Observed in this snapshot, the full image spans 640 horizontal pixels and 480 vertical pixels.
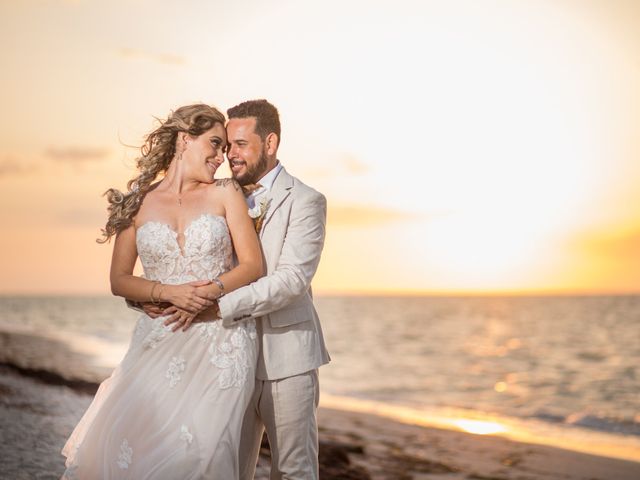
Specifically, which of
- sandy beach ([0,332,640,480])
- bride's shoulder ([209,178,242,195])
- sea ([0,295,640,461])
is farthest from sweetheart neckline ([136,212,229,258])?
sea ([0,295,640,461])

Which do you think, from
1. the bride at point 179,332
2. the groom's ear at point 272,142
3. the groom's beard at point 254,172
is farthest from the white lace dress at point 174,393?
the groom's ear at point 272,142

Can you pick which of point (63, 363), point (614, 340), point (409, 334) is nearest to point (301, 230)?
point (63, 363)

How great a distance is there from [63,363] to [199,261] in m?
15.9

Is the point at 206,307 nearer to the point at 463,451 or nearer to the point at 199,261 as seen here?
the point at 199,261

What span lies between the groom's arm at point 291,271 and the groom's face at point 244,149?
31 centimetres

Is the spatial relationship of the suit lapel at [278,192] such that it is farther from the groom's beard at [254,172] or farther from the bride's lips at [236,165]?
the bride's lips at [236,165]

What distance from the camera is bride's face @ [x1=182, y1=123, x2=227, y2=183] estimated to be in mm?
4215

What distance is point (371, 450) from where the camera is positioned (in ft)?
30.9

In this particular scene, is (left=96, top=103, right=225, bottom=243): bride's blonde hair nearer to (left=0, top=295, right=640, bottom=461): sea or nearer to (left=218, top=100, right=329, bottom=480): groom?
(left=218, top=100, right=329, bottom=480): groom

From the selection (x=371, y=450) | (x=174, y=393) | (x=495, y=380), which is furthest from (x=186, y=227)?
(x=495, y=380)

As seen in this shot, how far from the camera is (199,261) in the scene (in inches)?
160

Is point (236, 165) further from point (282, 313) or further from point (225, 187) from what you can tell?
point (282, 313)

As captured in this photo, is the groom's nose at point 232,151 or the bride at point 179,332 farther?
the groom's nose at point 232,151

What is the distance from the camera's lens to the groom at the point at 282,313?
168 inches
